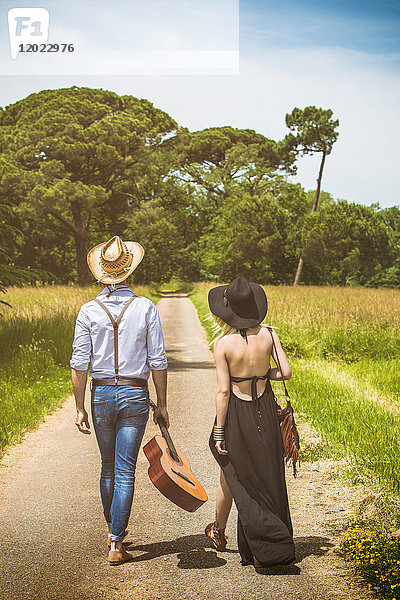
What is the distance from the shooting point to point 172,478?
4145mm

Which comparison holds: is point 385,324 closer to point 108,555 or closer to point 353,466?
point 353,466

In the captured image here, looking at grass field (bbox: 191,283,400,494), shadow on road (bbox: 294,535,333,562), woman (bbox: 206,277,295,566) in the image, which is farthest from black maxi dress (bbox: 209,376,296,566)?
grass field (bbox: 191,283,400,494)

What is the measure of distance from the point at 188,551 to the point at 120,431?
976 millimetres

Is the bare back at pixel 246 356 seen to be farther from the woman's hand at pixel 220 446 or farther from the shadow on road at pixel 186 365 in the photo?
the shadow on road at pixel 186 365

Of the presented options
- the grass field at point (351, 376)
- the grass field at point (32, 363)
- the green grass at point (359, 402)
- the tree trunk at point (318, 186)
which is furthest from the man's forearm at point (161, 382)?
the tree trunk at point (318, 186)

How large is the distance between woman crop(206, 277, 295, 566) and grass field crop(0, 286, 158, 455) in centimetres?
387

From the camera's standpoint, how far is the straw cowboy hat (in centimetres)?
439

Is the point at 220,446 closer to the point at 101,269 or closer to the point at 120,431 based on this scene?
the point at 120,431

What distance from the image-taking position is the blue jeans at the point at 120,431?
4.18m

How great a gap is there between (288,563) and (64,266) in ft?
158

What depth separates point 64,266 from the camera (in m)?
50.7

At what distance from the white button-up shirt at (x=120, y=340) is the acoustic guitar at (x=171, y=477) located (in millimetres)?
468

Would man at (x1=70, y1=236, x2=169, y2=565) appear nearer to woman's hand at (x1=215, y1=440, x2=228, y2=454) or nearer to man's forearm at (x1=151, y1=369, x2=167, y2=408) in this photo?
man's forearm at (x1=151, y1=369, x2=167, y2=408)

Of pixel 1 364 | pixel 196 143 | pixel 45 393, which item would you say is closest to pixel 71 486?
pixel 45 393
